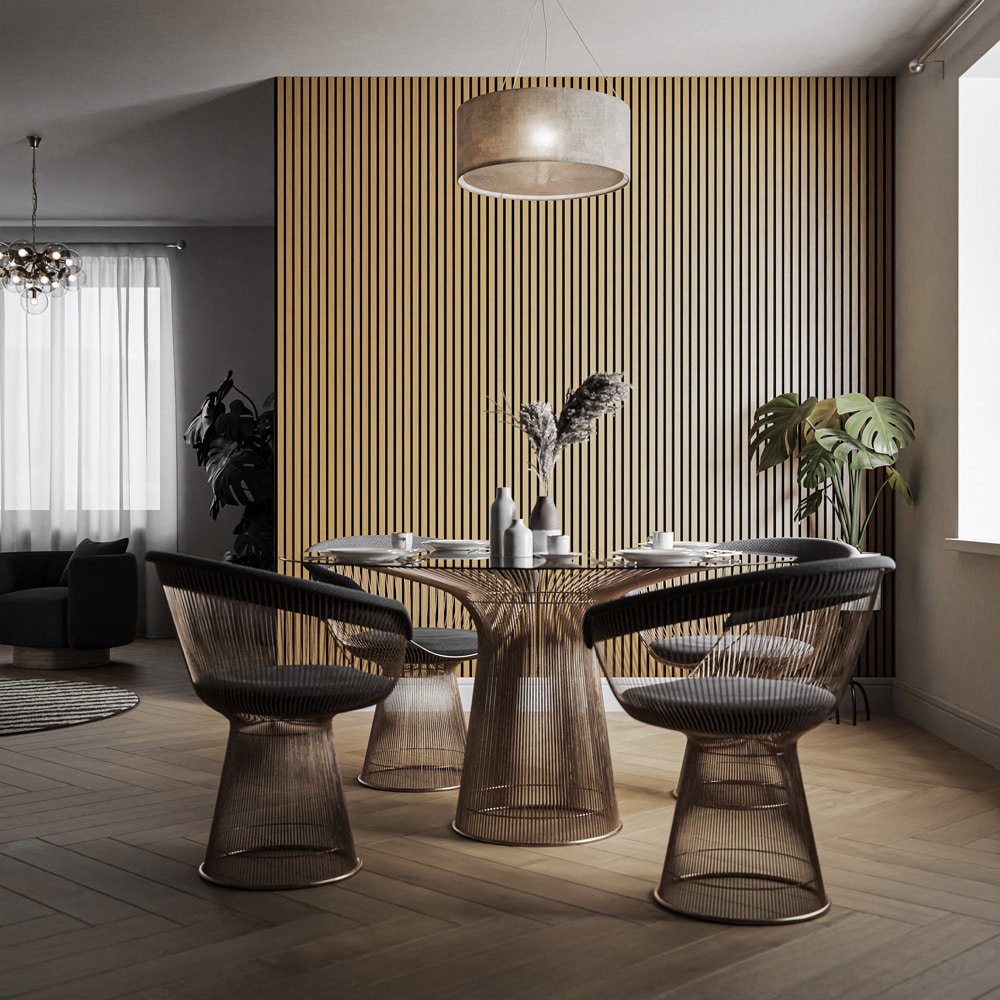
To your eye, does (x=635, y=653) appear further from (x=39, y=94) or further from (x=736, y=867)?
(x=39, y=94)

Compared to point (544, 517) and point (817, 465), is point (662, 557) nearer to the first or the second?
point (544, 517)

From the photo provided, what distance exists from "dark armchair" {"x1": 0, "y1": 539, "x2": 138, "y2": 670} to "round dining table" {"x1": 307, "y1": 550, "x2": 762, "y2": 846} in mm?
4039

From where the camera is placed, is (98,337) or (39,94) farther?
(98,337)

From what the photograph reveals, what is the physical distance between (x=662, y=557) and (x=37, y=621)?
4.97m

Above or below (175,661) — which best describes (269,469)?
above

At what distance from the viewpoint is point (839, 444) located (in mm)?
4945

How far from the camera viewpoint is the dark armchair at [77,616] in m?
6.90

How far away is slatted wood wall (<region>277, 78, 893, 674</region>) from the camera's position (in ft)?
18.3

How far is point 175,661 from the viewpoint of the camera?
24.2ft

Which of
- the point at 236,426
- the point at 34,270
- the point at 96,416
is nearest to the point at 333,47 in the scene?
the point at 34,270

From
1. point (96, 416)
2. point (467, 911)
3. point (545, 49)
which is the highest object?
point (545, 49)

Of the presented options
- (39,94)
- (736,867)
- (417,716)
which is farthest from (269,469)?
(736,867)

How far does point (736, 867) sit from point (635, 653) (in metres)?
2.73

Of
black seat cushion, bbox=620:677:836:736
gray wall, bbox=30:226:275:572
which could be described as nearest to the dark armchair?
gray wall, bbox=30:226:275:572
